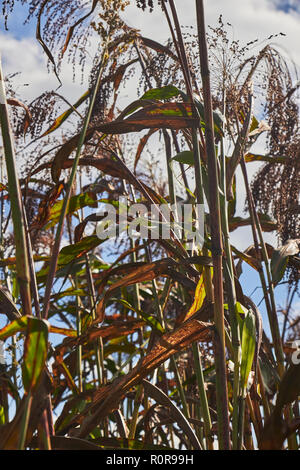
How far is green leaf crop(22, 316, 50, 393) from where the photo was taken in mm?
822

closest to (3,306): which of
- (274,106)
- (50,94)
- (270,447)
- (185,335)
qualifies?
(185,335)

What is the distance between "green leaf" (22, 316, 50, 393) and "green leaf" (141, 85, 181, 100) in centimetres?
75

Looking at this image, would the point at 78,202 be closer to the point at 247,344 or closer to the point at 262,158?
the point at 262,158

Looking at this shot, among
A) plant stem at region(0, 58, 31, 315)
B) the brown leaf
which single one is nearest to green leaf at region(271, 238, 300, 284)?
the brown leaf

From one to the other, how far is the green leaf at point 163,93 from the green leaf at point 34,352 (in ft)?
2.47

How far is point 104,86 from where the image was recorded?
163 centimetres

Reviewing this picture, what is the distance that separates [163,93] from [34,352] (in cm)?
79

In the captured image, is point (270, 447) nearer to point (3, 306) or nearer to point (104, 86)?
point (3, 306)

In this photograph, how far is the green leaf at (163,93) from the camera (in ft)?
4.61

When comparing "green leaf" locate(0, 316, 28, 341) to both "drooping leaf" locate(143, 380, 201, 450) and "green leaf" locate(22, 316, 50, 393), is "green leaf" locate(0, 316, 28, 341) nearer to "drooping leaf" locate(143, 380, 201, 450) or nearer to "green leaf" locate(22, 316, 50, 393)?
"green leaf" locate(22, 316, 50, 393)

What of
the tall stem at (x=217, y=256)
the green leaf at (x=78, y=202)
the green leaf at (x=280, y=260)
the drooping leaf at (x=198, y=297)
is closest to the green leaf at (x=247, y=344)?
the tall stem at (x=217, y=256)

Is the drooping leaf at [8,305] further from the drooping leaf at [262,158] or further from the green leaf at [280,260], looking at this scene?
the drooping leaf at [262,158]

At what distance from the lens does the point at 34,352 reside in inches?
32.6

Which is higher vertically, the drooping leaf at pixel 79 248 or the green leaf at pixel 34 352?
the drooping leaf at pixel 79 248
